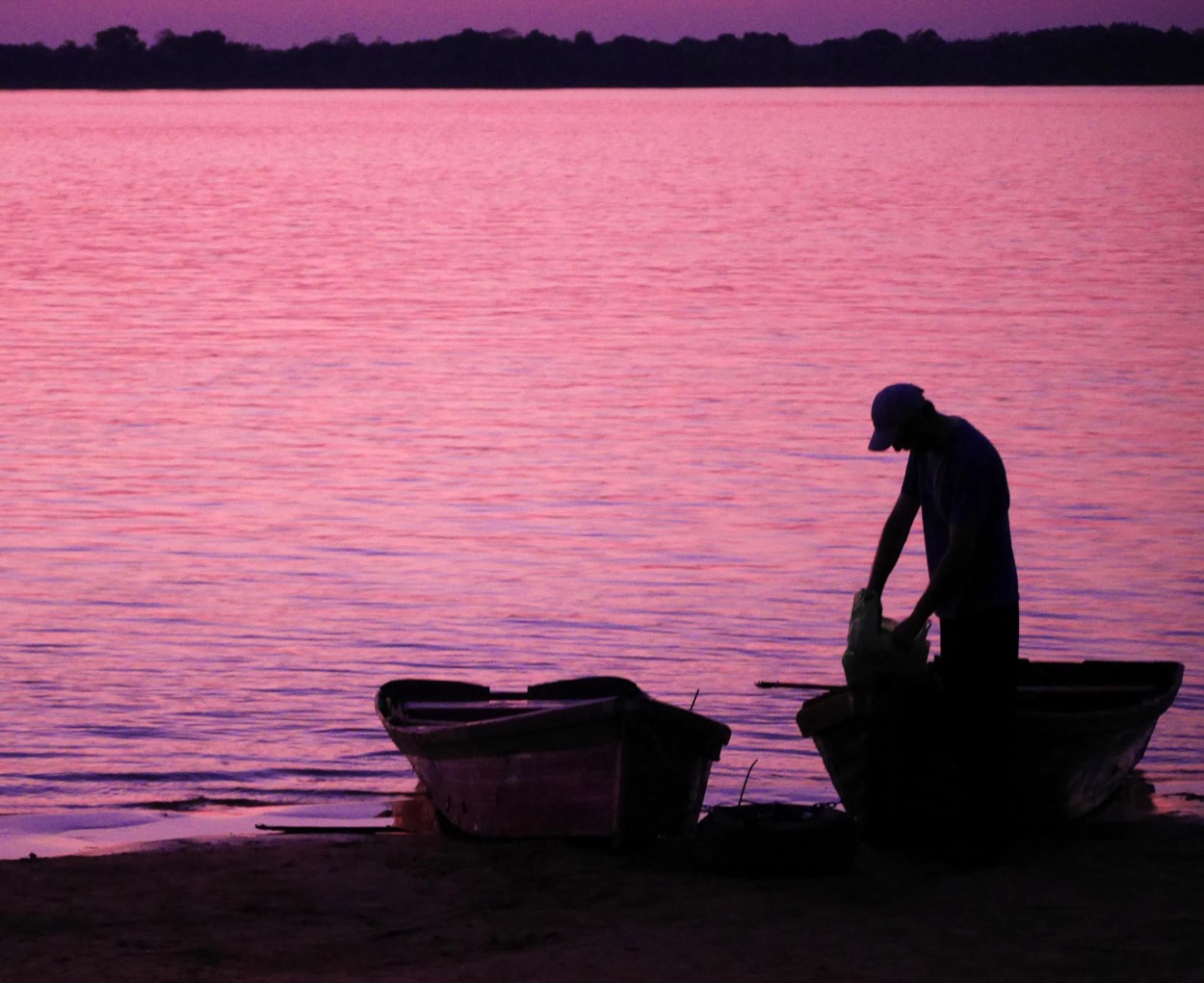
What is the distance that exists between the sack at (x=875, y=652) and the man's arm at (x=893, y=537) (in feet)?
0.27

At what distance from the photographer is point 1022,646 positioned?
15.3 m

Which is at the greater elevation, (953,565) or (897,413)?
(897,413)

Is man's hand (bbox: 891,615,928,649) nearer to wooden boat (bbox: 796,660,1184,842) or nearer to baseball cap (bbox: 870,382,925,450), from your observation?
wooden boat (bbox: 796,660,1184,842)

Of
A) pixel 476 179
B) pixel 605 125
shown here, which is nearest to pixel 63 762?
pixel 476 179

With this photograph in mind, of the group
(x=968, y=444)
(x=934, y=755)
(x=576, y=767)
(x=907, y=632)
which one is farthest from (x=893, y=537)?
(x=576, y=767)

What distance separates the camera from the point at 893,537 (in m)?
9.20

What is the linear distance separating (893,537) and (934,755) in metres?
1.03

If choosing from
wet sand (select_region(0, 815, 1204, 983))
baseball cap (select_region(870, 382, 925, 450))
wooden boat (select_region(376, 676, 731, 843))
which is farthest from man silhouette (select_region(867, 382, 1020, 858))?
wooden boat (select_region(376, 676, 731, 843))

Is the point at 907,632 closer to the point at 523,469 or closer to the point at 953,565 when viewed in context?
the point at 953,565

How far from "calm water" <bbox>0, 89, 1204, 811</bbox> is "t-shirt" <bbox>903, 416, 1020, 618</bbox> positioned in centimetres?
308

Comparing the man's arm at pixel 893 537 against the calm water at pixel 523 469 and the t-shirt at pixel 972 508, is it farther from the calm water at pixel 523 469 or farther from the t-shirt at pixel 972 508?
the calm water at pixel 523 469

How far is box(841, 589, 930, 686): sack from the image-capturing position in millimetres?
9227

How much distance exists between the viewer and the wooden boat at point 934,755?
935cm

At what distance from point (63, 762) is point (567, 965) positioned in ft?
17.7
